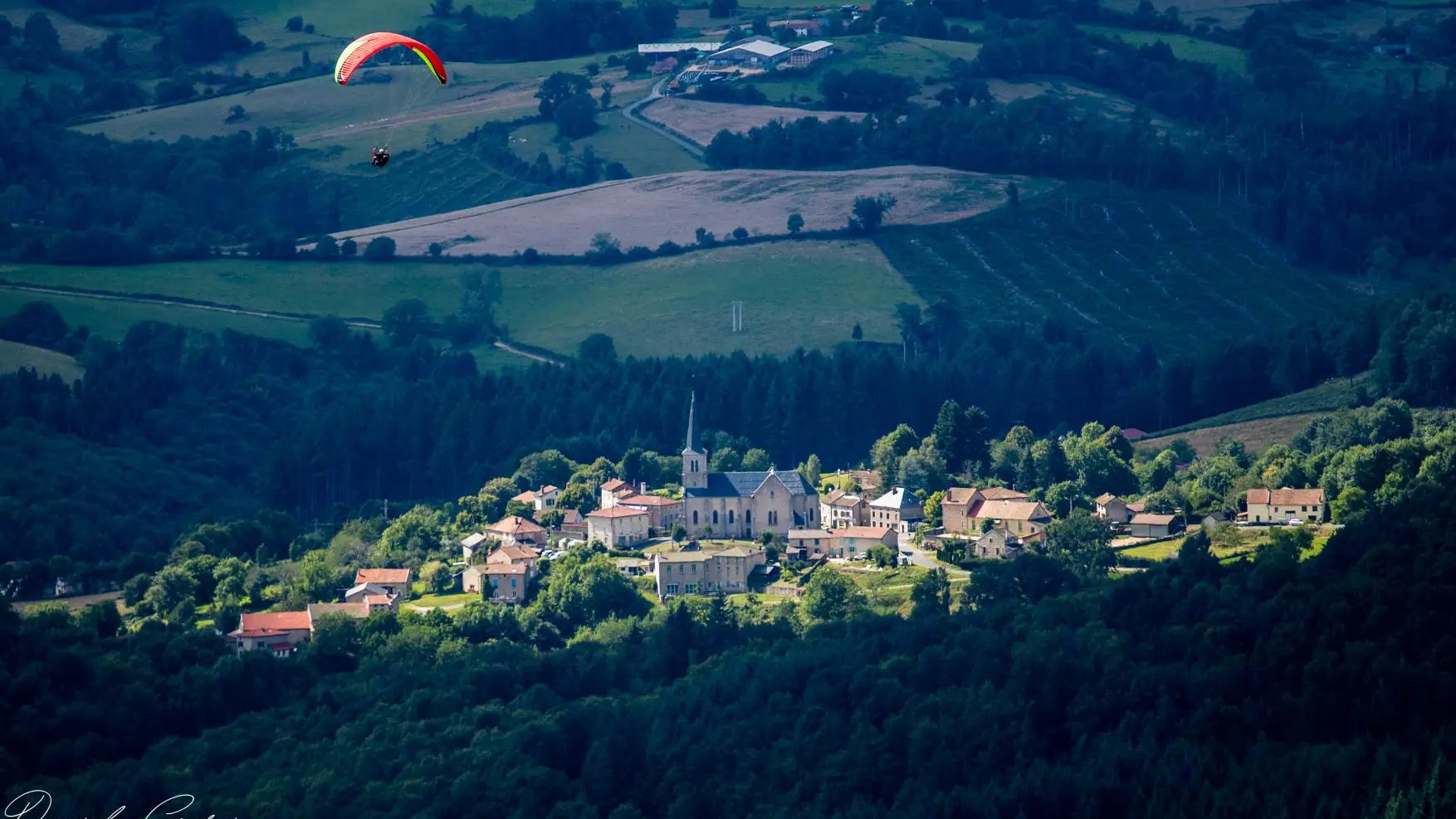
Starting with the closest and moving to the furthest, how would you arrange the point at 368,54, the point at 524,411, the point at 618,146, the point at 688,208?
the point at 368,54, the point at 524,411, the point at 688,208, the point at 618,146

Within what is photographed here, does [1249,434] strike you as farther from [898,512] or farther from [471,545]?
[471,545]

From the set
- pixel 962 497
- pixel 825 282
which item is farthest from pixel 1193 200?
pixel 962 497

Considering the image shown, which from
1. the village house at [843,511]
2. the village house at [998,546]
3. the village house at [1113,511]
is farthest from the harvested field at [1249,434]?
the village house at [998,546]

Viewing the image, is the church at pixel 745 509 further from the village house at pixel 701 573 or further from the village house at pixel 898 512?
the village house at pixel 701 573

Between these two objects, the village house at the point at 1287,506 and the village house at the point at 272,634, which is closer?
the village house at the point at 272,634

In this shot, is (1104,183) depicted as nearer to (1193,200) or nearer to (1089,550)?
(1193,200)
